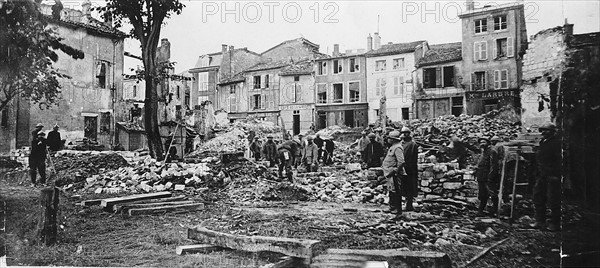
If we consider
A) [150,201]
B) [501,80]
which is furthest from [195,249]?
[501,80]

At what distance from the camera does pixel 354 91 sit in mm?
5559

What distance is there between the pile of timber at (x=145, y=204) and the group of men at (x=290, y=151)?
1413mm

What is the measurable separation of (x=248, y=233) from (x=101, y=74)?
10.1 ft

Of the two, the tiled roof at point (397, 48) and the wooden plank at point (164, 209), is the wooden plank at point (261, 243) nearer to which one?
the wooden plank at point (164, 209)

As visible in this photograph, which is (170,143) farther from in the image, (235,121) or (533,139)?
(533,139)

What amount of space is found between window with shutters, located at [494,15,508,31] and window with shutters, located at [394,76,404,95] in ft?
4.06

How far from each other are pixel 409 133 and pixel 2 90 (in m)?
5.27

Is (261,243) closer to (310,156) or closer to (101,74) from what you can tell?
(310,156)

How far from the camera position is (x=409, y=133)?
496 cm

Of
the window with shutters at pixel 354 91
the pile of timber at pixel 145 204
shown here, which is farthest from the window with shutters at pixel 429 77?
the pile of timber at pixel 145 204

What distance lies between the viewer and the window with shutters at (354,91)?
5.50m

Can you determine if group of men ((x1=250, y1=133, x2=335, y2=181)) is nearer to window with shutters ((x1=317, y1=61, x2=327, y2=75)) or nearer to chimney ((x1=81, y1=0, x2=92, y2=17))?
window with shutters ((x1=317, y1=61, x2=327, y2=75))

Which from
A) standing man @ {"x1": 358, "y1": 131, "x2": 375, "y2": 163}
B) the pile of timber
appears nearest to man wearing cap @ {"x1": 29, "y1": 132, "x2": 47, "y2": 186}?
the pile of timber

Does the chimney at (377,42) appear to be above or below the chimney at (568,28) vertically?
above
